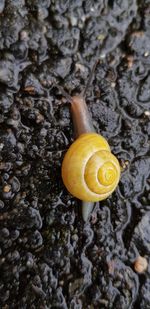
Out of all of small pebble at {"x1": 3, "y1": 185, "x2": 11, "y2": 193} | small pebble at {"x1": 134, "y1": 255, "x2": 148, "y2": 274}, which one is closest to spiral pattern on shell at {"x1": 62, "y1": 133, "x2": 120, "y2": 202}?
small pebble at {"x1": 3, "y1": 185, "x2": 11, "y2": 193}

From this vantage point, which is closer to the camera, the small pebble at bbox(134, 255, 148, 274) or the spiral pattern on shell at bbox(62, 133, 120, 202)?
the spiral pattern on shell at bbox(62, 133, 120, 202)

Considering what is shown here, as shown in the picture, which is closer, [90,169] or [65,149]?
[90,169]

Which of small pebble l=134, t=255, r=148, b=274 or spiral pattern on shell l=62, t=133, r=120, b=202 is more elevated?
spiral pattern on shell l=62, t=133, r=120, b=202

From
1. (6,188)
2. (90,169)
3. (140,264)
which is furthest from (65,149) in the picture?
(140,264)

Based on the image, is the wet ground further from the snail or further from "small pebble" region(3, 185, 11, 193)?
the snail

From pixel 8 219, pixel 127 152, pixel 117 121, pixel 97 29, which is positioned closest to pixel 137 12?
pixel 97 29

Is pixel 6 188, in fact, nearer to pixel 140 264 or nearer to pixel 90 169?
pixel 90 169

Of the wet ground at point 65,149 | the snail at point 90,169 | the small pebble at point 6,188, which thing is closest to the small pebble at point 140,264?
the wet ground at point 65,149

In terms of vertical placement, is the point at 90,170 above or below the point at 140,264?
above
